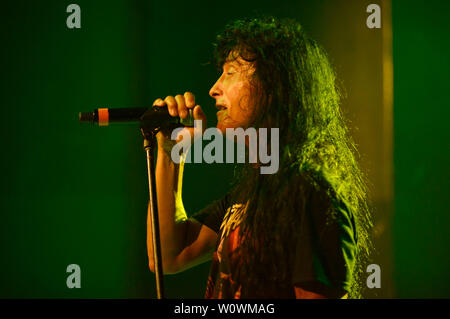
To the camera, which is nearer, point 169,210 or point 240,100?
point 240,100

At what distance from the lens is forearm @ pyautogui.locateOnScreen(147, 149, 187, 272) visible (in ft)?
4.75

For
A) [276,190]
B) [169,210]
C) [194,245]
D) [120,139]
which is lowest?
[194,245]

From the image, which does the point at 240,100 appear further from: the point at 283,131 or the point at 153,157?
the point at 153,157

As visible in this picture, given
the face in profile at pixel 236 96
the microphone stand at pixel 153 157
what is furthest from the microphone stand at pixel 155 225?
the face in profile at pixel 236 96

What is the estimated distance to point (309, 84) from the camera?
1.24 m

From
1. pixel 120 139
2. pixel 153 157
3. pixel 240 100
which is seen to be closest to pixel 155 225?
pixel 153 157

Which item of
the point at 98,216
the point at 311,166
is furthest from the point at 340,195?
the point at 98,216

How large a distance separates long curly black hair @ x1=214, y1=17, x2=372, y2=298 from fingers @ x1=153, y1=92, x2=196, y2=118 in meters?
0.18

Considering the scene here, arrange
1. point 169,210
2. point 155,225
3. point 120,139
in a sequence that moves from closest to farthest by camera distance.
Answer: point 155,225 < point 169,210 < point 120,139

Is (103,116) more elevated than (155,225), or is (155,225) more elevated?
(103,116)

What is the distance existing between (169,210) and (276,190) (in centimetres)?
47

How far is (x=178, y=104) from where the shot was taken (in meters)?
1.24

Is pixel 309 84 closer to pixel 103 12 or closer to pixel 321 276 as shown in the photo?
pixel 321 276
